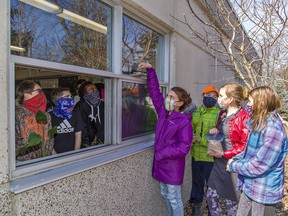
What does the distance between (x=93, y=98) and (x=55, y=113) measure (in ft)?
1.80

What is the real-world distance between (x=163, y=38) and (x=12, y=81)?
2786mm

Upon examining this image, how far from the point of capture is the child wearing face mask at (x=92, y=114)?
3.06 m

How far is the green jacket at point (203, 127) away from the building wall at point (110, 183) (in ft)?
2.36

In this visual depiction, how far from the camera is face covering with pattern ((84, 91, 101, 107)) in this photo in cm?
317

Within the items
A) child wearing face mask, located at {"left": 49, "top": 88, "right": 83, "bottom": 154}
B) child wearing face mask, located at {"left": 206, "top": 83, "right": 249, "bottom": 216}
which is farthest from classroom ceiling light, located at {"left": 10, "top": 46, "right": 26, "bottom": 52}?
child wearing face mask, located at {"left": 206, "top": 83, "right": 249, "bottom": 216}

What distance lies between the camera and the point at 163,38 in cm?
410

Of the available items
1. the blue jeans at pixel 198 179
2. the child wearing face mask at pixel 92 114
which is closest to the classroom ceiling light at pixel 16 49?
the child wearing face mask at pixel 92 114

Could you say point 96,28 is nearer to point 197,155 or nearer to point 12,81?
point 12,81

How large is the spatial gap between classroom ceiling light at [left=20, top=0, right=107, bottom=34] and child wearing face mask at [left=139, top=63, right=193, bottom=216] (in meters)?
0.67

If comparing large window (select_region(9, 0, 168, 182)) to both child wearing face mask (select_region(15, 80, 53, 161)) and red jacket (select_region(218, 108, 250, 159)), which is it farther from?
red jacket (select_region(218, 108, 250, 159))

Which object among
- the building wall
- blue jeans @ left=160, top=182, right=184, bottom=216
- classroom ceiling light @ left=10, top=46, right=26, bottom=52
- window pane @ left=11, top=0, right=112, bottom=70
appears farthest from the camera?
blue jeans @ left=160, top=182, right=184, bottom=216

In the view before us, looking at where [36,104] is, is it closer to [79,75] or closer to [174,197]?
[79,75]

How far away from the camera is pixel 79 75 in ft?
9.08

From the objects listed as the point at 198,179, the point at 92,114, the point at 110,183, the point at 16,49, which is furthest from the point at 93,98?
the point at 198,179
